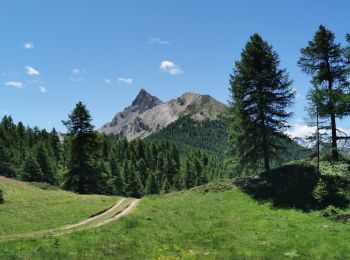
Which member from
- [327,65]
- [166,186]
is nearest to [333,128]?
[327,65]

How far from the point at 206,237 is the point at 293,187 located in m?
17.4

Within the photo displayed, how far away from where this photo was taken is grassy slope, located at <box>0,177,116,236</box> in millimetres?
30219

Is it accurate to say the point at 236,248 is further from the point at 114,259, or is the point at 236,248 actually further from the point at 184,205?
the point at 184,205

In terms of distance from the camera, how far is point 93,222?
31797 millimetres

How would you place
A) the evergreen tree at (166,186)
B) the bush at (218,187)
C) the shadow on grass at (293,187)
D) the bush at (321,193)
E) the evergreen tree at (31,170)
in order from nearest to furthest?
the bush at (321,193)
the shadow on grass at (293,187)
the bush at (218,187)
the evergreen tree at (31,170)
the evergreen tree at (166,186)

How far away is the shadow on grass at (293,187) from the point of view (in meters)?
37.8

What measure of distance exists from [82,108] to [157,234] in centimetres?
3849

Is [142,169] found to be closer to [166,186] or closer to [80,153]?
[166,186]

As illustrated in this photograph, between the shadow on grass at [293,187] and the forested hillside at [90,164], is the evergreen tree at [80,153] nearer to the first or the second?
the forested hillside at [90,164]

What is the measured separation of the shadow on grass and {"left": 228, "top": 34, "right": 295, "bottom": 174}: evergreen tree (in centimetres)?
208

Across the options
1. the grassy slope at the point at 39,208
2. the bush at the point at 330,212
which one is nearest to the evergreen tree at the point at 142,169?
the grassy slope at the point at 39,208

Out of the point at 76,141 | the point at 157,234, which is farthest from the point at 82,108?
the point at 157,234

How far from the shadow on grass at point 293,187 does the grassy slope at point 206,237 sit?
198 cm

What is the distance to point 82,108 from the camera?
62.7 metres
